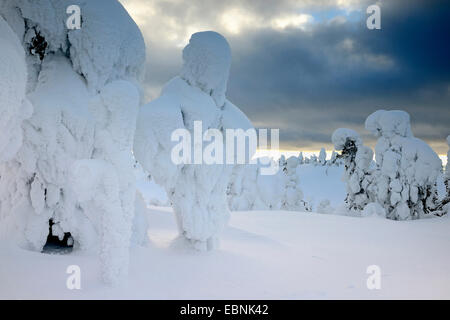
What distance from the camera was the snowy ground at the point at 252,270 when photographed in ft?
12.1

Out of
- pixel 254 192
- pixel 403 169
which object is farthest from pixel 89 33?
pixel 254 192

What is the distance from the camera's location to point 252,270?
4734 mm

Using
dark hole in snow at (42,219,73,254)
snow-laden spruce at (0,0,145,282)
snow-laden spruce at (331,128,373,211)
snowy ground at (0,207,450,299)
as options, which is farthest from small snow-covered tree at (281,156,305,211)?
dark hole in snow at (42,219,73,254)

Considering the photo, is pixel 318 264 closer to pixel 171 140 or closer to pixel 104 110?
pixel 171 140

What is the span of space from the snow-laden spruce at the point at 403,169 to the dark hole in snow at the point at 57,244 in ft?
38.3

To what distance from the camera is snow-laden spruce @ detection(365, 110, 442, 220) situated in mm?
12266

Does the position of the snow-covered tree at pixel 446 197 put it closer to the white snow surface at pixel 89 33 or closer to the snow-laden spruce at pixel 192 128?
the snow-laden spruce at pixel 192 128

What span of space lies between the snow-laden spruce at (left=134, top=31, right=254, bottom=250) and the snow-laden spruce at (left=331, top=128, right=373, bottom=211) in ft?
33.5

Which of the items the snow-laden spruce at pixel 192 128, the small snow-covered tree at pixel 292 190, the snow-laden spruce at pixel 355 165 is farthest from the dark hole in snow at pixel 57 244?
the small snow-covered tree at pixel 292 190

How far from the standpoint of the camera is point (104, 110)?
367 cm

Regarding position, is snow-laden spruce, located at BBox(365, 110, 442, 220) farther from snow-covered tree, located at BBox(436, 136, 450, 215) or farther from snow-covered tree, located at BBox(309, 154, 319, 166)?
snow-covered tree, located at BBox(309, 154, 319, 166)
